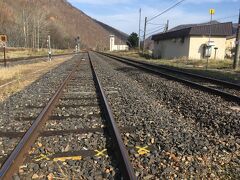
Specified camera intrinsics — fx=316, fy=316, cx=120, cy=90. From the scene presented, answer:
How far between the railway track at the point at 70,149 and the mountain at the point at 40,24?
3457 inches

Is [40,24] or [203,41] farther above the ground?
[40,24]

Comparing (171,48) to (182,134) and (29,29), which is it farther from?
(29,29)

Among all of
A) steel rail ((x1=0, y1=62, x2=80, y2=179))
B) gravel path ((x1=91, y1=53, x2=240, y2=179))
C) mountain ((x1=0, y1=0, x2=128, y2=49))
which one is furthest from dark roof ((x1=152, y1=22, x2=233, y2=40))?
mountain ((x1=0, y1=0, x2=128, y2=49))

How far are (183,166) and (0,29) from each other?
4806 inches

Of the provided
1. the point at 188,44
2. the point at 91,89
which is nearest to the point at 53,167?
the point at 91,89

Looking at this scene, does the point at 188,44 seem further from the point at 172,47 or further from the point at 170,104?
the point at 170,104

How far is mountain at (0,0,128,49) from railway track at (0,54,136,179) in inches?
3457

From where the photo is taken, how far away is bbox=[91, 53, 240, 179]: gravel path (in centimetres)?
451

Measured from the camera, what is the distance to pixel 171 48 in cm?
4616

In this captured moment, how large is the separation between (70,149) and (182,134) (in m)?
2.16

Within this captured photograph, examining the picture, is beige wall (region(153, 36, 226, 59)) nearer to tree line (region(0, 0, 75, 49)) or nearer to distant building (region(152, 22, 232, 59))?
distant building (region(152, 22, 232, 59))

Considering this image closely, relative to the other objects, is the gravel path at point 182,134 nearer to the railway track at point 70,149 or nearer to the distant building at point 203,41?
the railway track at point 70,149

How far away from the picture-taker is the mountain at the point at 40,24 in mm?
107500

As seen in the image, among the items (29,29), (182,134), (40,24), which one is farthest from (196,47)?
(40,24)
